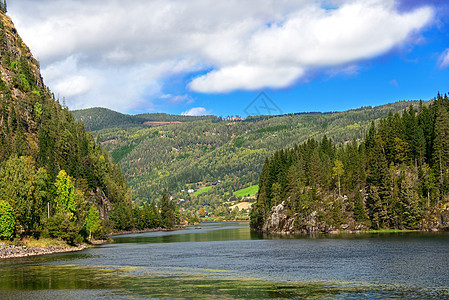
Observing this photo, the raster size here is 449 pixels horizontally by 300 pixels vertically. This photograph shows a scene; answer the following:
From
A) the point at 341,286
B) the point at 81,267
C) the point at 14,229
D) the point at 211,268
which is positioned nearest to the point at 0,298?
the point at 81,267

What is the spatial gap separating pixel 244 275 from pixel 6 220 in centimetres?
7697

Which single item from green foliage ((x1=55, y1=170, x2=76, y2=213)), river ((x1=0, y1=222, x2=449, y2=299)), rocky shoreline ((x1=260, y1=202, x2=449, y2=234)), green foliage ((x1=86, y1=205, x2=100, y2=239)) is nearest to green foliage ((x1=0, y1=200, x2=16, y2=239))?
river ((x1=0, y1=222, x2=449, y2=299))

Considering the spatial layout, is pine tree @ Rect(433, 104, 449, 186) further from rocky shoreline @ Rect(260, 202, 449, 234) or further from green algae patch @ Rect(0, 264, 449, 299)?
green algae patch @ Rect(0, 264, 449, 299)

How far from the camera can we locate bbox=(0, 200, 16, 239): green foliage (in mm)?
115644

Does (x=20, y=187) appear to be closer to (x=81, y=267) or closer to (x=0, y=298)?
(x=81, y=267)

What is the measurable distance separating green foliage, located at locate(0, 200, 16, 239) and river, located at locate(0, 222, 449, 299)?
13.8m

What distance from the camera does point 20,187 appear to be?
12606cm

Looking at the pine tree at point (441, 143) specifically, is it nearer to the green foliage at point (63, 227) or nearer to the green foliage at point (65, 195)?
the green foliage at point (63, 227)

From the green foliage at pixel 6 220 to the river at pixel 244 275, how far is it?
13.8 m

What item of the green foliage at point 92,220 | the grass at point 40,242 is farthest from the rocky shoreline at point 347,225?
the grass at point 40,242

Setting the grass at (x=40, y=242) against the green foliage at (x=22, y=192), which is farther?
the grass at (x=40, y=242)

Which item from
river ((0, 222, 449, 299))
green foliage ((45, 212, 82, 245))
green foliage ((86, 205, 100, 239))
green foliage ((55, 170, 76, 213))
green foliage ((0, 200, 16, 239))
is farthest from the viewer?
green foliage ((86, 205, 100, 239))

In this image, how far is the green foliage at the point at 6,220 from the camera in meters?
116

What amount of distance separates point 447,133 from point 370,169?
35883 mm
